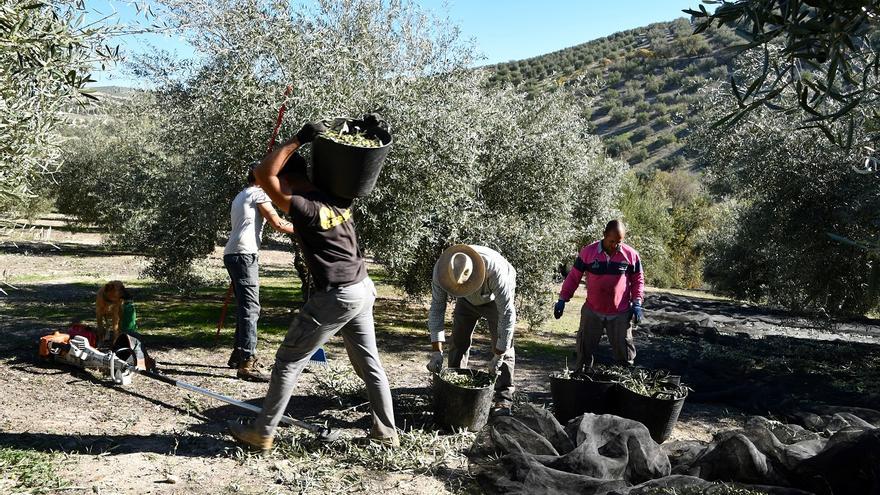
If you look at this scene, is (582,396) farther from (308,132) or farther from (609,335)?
(308,132)

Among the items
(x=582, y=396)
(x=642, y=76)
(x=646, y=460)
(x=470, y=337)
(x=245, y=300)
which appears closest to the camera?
(x=646, y=460)

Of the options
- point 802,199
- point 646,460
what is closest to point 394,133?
point 646,460

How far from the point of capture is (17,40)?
3475 millimetres

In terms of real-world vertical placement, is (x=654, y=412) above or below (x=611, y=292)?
below

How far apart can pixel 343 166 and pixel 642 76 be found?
224 feet

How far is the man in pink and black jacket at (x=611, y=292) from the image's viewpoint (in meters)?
6.86

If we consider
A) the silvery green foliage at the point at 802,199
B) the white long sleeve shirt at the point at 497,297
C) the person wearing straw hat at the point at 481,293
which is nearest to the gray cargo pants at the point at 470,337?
the person wearing straw hat at the point at 481,293

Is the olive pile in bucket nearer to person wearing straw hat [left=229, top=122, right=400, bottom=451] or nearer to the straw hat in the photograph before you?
person wearing straw hat [left=229, top=122, right=400, bottom=451]

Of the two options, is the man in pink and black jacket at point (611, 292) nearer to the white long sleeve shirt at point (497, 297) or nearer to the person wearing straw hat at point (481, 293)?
the person wearing straw hat at point (481, 293)

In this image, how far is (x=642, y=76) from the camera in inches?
2638

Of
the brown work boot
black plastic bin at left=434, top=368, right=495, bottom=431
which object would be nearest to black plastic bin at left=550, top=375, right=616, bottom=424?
black plastic bin at left=434, top=368, right=495, bottom=431

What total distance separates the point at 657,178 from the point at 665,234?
14720 millimetres

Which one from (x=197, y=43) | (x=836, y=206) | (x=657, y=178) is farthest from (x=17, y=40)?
(x=657, y=178)

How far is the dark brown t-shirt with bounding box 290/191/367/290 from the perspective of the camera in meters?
4.49
